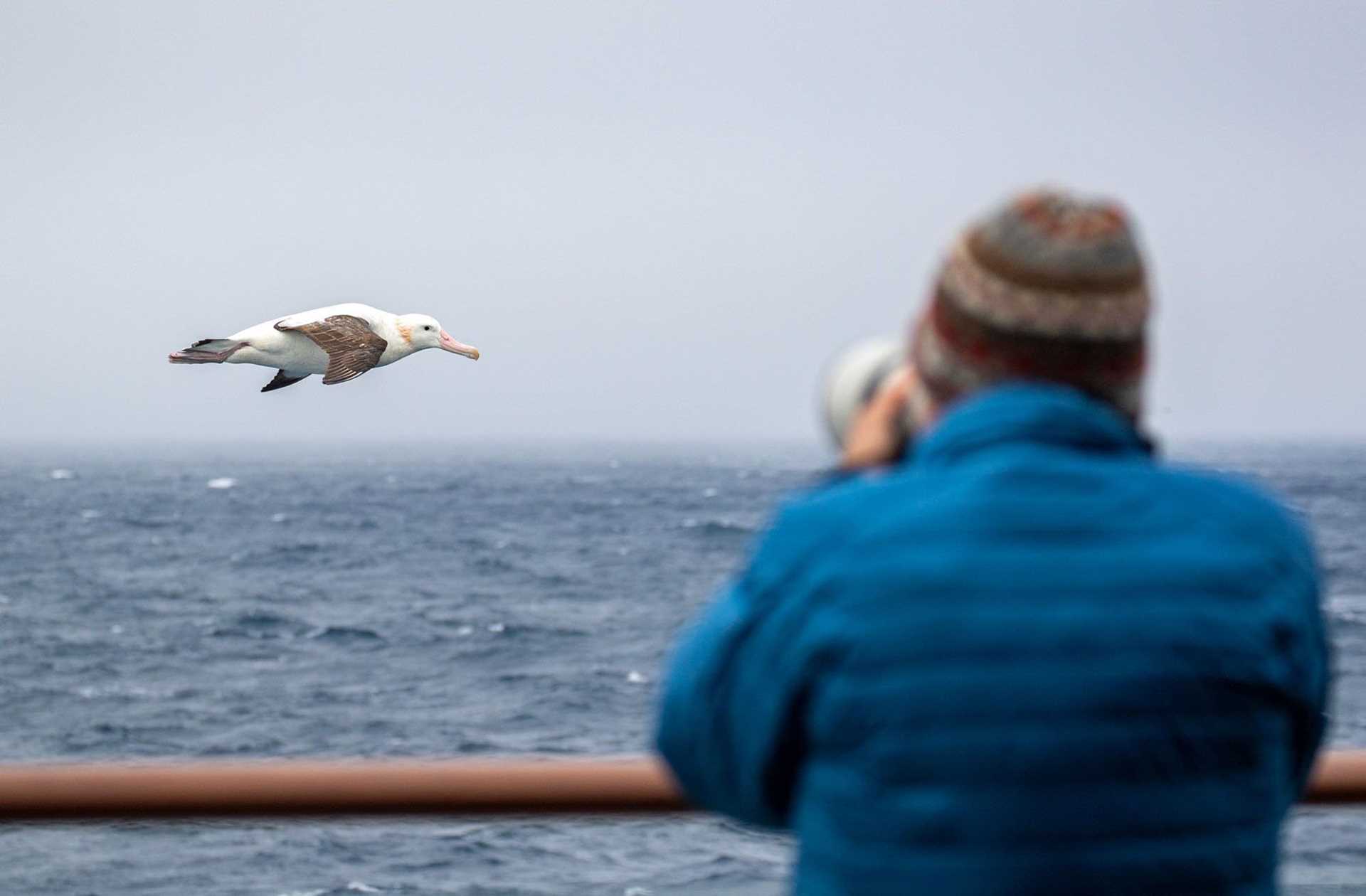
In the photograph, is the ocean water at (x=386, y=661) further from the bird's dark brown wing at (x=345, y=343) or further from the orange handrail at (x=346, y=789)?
the bird's dark brown wing at (x=345, y=343)

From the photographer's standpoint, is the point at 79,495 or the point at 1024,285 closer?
the point at 1024,285

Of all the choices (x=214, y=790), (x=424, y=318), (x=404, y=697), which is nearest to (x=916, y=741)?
(x=214, y=790)

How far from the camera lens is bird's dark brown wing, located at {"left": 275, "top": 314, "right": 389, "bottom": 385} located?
3336 mm

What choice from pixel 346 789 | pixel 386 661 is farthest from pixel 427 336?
pixel 386 661

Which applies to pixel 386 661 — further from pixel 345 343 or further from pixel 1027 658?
pixel 1027 658

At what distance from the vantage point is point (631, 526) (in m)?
56.9

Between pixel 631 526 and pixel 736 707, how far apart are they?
183 ft

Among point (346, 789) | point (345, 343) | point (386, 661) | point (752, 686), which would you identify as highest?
point (345, 343)

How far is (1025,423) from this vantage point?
126cm

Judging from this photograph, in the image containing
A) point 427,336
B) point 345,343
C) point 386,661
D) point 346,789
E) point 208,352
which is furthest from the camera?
point 386,661

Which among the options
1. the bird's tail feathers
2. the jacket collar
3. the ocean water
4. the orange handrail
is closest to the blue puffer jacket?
the jacket collar

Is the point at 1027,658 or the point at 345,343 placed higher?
the point at 345,343

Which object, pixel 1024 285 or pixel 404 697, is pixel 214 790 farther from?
pixel 404 697

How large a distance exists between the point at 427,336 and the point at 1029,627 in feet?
9.13
